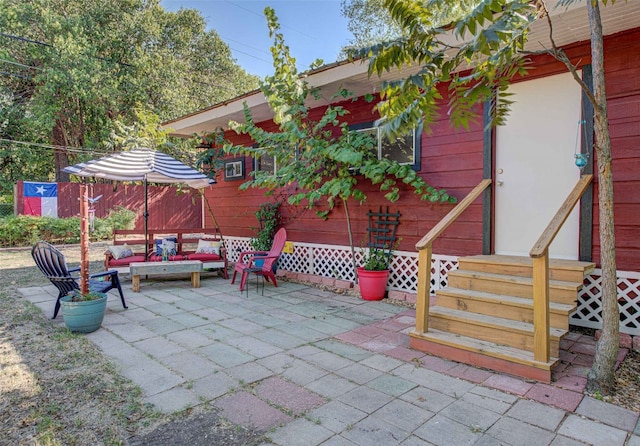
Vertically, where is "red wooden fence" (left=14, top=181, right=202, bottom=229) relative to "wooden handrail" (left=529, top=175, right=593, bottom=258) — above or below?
above

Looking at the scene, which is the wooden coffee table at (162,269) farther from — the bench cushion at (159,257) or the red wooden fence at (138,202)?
the red wooden fence at (138,202)

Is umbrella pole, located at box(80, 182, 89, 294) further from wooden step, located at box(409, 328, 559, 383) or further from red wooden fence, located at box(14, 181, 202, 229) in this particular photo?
red wooden fence, located at box(14, 181, 202, 229)

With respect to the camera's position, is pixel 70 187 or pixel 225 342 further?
pixel 70 187

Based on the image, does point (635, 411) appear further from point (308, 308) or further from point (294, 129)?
point (294, 129)

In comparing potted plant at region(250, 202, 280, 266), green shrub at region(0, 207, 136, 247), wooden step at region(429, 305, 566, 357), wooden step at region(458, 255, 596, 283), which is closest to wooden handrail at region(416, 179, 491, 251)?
wooden step at region(458, 255, 596, 283)

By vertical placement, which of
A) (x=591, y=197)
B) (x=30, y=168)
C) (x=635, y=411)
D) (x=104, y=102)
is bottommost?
(x=635, y=411)

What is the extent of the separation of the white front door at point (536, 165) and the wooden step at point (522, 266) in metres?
0.27

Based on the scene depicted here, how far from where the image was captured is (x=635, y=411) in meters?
2.21

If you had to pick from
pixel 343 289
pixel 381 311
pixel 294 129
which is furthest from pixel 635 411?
pixel 294 129

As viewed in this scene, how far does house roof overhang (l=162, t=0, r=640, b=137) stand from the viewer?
3.13m

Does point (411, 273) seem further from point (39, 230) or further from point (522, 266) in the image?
point (39, 230)

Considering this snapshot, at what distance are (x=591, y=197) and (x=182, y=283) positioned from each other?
17.9ft

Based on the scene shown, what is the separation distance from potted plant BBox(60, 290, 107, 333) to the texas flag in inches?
387

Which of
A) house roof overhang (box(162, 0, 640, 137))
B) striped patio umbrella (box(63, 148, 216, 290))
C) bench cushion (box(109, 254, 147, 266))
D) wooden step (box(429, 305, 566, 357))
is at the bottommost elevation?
wooden step (box(429, 305, 566, 357))
